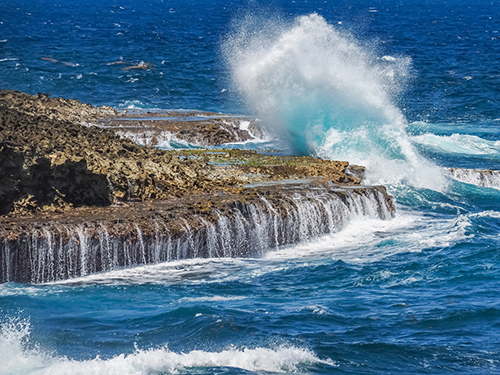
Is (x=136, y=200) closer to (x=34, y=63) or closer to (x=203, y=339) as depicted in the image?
(x=203, y=339)

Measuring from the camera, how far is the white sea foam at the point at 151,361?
8898 millimetres

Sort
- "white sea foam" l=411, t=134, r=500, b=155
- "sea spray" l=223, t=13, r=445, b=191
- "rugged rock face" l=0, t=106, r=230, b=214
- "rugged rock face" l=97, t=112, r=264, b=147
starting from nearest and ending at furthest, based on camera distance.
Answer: "rugged rock face" l=0, t=106, r=230, b=214
"sea spray" l=223, t=13, r=445, b=191
"rugged rock face" l=97, t=112, r=264, b=147
"white sea foam" l=411, t=134, r=500, b=155

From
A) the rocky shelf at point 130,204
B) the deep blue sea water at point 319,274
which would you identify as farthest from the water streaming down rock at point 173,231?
the deep blue sea water at point 319,274

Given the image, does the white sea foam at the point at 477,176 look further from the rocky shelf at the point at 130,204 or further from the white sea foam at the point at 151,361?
the white sea foam at the point at 151,361

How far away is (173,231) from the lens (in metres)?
14.4

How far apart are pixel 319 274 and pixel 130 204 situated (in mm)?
4858

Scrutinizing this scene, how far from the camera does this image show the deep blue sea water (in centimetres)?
955

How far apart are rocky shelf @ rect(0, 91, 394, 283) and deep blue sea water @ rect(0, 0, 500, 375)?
0.45 m

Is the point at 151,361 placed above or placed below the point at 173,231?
below

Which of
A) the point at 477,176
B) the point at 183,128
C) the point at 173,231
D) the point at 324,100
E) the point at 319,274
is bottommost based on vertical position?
the point at 319,274

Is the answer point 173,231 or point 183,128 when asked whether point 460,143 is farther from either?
point 173,231

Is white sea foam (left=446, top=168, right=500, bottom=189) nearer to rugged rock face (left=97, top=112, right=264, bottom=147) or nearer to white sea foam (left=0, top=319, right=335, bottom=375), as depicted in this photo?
rugged rock face (left=97, top=112, right=264, bottom=147)

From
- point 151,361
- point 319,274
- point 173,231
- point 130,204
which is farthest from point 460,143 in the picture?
point 151,361

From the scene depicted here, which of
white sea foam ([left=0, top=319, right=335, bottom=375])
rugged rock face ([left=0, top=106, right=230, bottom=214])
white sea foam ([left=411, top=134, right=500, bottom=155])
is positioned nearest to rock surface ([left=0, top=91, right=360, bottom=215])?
rugged rock face ([left=0, top=106, right=230, bottom=214])
